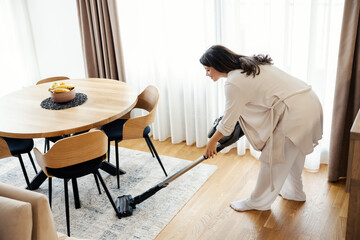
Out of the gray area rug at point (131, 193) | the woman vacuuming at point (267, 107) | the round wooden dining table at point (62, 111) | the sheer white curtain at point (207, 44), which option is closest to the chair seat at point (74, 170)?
the round wooden dining table at point (62, 111)

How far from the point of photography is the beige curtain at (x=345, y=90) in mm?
2576

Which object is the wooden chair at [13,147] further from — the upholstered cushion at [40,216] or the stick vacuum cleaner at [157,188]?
the upholstered cushion at [40,216]

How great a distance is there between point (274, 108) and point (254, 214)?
791mm

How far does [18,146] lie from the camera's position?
2834 mm

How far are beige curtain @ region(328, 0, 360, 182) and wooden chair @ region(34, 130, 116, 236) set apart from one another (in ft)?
5.55

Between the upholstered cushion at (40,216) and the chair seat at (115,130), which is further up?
→ the upholstered cushion at (40,216)

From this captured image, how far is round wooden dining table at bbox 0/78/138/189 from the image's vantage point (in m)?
2.44

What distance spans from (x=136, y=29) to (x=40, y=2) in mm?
1448

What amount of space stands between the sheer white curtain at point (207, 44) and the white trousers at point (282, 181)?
0.53 meters

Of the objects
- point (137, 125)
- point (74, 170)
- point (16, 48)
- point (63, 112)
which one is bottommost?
point (74, 170)

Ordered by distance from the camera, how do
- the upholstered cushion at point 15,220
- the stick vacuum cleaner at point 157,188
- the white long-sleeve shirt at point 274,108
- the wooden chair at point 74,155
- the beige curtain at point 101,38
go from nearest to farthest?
the upholstered cushion at point 15,220 < the white long-sleeve shirt at point 274,108 < the wooden chair at point 74,155 < the stick vacuum cleaner at point 157,188 < the beige curtain at point 101,38

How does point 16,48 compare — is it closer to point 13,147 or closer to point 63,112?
point 13,147

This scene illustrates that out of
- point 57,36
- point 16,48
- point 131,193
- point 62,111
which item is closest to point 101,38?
point 57,36

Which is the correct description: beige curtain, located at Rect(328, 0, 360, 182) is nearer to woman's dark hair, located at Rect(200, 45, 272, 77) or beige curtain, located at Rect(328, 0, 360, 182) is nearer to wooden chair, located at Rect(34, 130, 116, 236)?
woman's dark hair, located at Rect(200, 45, 272, 77)
